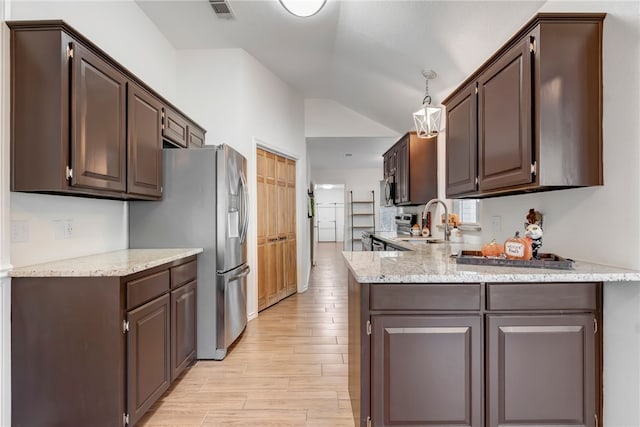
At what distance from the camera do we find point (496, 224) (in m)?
2.80

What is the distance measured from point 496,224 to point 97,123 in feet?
9.45

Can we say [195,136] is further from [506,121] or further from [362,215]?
[362,215]

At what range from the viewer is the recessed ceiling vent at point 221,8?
319cm

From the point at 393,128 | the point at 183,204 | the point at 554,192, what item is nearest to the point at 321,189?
the point at 393,128

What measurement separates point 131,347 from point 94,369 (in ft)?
0.61

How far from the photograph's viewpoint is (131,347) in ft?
6.23

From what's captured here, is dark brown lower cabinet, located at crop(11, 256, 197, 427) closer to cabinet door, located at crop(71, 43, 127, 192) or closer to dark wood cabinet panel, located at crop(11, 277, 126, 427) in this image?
dark wood cabinet panel, located at crop(11, 277, 126, 427)

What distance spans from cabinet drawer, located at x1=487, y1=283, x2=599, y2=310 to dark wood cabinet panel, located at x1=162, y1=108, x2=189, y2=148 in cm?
268

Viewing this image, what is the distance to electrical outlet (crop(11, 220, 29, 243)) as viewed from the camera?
187 centimetres

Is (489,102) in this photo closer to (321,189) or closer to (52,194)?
(52,194)

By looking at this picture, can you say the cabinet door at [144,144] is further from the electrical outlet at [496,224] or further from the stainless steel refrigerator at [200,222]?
the electrical outlet at [496,224]

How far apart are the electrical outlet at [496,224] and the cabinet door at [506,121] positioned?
648 millimetres

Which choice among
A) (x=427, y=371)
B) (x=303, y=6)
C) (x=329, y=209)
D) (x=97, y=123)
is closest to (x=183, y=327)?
(x=97, y=123)

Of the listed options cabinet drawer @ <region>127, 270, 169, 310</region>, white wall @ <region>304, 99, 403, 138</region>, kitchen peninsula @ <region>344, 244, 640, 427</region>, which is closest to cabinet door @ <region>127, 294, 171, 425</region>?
cabinet drawer @ <region>127, 270, 169, 310</region>
